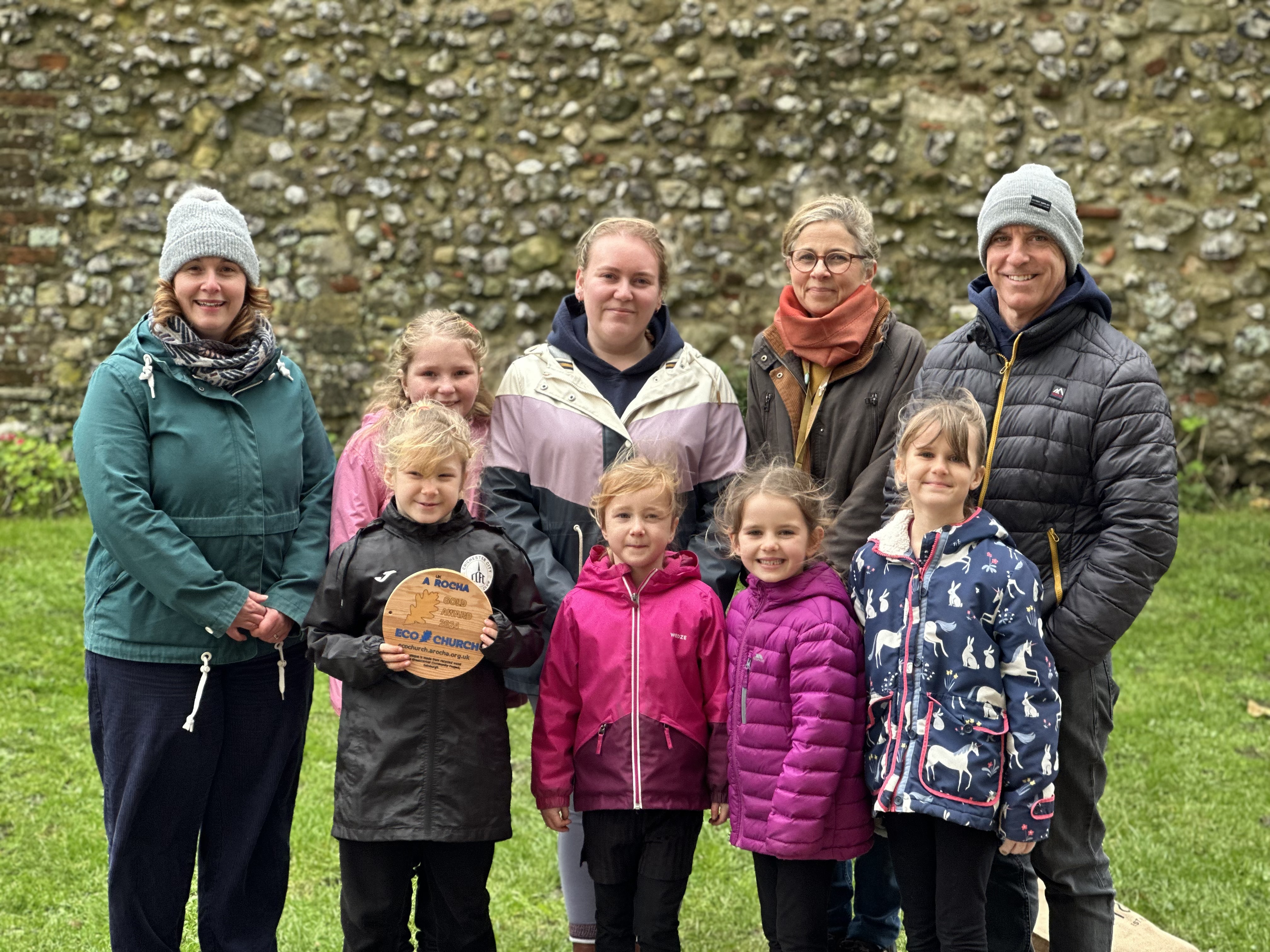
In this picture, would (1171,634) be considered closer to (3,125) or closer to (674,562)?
(674,562)

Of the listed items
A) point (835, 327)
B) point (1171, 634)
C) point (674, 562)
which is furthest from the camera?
point (1171, 634)

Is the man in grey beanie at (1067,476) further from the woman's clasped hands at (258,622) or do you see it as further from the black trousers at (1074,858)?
the woman's clasped hands at (258,622)

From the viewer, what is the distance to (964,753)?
2.36 m

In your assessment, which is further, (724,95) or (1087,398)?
(724,95)

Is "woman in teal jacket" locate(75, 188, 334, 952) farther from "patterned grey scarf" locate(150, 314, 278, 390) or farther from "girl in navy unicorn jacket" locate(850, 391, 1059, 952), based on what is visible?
"girl in navy unicorn jacket" locate(850, 391, 1059, 952)

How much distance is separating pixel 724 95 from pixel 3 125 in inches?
167

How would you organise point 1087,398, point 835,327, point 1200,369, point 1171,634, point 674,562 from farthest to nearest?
1. point 1200,369
2. point 1171,634
3. point 835,327
4. point 674,562
5. point 1087,398

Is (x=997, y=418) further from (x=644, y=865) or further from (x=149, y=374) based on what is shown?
(x=149, y=374)

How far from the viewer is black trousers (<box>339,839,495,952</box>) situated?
2.57 metres

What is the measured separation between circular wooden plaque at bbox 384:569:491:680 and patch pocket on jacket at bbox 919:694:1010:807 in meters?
0.94

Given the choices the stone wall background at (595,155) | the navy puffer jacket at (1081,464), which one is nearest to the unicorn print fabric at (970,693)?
the navy puffer jacket at (1081,464)

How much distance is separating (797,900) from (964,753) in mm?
485

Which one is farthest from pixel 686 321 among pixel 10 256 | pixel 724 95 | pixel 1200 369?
pixel 10 256

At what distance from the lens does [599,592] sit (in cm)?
269
